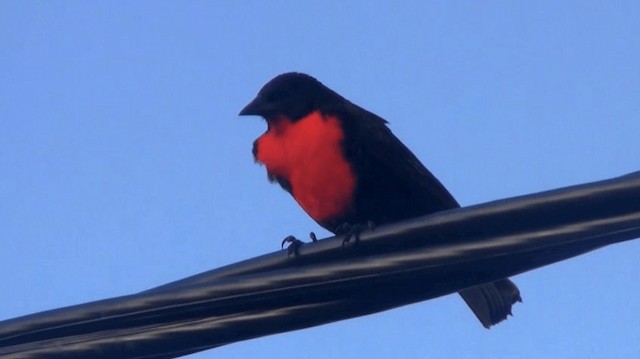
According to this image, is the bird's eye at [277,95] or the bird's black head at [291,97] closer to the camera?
the bird's black head at [291,97]

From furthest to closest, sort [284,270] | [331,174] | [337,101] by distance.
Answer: [337,101] → [331,174] → [284,270]

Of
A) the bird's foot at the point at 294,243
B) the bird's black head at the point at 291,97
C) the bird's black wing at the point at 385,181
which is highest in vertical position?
the bird's black head at the point at 291,97

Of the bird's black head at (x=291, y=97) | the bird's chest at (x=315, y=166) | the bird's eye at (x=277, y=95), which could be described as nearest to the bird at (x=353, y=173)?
the bird's chest at (x=315, y=166)

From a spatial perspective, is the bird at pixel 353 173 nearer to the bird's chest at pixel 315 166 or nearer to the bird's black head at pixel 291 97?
the bird's chest at pixel 315 166

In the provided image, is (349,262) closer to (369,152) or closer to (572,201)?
(572,201)

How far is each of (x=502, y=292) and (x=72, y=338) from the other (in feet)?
6.26

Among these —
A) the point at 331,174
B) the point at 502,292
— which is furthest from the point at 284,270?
the point at 331,174

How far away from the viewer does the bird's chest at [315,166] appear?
5.02 meters

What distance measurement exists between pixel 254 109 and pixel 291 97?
0.66ft

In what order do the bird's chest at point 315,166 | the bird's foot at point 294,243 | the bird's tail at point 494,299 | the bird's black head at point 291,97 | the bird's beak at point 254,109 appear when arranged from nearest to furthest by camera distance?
the bird's foot at point 294,243 → the bird's tail at point 494,299 → the bird's chest at point 315,166 → the bird's black head at point 291,97 → the bird's beak at point 254,109

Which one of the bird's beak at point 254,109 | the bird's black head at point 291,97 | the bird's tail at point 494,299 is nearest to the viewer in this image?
the bird's tail at point 494,299

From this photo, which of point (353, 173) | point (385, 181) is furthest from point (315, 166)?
point (385, 181)

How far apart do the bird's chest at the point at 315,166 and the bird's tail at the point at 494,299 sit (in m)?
0.88

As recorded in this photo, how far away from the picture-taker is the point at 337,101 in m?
5.39
